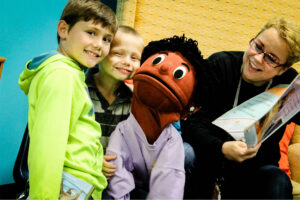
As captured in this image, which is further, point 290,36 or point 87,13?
point 290,36

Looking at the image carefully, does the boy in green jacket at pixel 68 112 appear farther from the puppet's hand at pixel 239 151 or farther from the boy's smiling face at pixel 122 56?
the puppet's hand at pixel 239 151

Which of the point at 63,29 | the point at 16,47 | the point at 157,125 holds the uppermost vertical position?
the point at 63,29

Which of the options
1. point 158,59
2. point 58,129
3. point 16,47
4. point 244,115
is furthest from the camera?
point 16,47

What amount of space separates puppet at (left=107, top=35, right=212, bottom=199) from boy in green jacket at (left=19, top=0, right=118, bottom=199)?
0.08m

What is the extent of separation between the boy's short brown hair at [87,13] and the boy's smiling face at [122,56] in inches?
3.3

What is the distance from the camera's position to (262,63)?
0.90 meters

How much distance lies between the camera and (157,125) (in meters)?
0.75

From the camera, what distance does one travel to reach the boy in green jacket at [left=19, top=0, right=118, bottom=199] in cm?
57

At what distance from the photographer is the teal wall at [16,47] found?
1219 millimetres

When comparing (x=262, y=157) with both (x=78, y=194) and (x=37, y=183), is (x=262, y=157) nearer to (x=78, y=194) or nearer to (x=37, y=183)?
(x=78, y=194)

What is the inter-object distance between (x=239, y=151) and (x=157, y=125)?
0.30 meters

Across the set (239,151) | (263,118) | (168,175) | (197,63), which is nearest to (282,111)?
(263,118)

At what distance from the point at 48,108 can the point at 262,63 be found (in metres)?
0.77

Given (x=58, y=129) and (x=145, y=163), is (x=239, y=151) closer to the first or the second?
(x=145, y=163)
